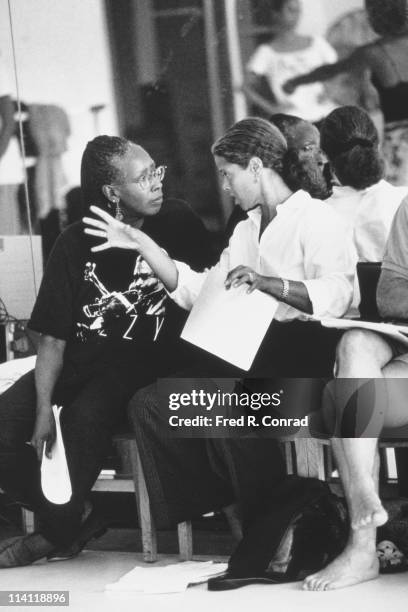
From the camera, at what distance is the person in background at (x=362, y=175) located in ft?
9.59

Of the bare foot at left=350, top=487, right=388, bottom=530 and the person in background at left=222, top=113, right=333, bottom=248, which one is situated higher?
the person in background at left=222, top=113, right=333, bottom=248

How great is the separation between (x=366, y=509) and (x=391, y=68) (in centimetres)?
205

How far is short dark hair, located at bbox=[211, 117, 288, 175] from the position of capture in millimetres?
2795

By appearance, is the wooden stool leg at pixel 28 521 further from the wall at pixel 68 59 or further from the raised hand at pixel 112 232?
the wall at pixel 68 59

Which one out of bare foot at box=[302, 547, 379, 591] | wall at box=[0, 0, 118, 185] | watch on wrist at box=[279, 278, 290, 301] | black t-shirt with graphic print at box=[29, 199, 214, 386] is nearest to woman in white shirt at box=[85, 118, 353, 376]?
watch on wrist at box=[279, 278, 290, 301]

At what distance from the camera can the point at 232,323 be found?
2.61m

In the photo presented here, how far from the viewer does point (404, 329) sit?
2393mm

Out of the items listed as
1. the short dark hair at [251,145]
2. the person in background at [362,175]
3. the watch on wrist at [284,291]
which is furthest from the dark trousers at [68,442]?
the person in background at [362,175]

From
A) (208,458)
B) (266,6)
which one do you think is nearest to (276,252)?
(208,458)

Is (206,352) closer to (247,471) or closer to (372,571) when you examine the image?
(247,471)

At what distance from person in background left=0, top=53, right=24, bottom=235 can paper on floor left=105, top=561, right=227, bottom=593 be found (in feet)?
6.76

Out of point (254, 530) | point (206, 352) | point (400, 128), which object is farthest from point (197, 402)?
point (400, 128)

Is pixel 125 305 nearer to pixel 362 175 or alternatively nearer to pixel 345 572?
pixel 362 175

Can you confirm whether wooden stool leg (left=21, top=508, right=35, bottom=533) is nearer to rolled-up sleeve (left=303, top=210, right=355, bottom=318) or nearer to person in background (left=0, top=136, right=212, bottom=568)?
person in background (left=0, top=136, right=212, bottom=568)
